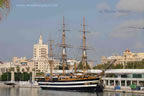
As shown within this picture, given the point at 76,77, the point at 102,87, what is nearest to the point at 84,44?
the point at 76,77

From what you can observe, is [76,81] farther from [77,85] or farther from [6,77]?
[6,77]

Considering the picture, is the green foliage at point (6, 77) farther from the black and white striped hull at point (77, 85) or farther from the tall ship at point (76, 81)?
the black and white striped hull at point (77, 85)

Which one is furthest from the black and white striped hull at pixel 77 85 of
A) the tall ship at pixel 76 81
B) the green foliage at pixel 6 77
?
the green foliage at pixel 6 77

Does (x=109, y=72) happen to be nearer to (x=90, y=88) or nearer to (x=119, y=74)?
(x=119, y=74)

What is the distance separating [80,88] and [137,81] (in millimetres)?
15197

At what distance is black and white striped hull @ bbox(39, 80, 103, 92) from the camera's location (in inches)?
3194

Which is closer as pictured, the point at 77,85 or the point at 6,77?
the point at 77,85

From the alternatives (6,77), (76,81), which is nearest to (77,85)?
(76,81)

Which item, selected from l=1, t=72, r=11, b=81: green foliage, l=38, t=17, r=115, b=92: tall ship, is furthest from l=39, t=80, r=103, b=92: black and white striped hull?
l=1, t=72, r=11, b=81: green foliage

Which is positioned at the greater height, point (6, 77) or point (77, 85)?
point (6, 77)

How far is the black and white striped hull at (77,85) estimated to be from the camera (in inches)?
3194

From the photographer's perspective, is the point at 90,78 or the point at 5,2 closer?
the point at 5,2

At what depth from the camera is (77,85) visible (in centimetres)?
8506

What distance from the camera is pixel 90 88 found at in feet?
269
